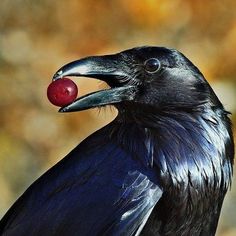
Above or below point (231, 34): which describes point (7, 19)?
above

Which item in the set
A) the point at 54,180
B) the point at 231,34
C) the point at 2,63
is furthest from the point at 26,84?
the point at 54,180

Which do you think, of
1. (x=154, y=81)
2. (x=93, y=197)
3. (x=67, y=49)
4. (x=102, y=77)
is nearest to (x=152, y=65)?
(x=154, y=81)

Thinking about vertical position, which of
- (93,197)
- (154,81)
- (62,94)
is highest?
(62,94)

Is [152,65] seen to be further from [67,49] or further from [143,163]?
[67,49]

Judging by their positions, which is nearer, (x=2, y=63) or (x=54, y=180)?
(x=54, y=180)

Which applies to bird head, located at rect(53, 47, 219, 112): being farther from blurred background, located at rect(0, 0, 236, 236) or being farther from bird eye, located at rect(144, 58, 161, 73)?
blurred background, located at rect(0, 0, 236, 236)

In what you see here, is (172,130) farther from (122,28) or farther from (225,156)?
(122,28)

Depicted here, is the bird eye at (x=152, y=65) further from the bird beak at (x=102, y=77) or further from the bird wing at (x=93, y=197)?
the bird wing at (x=93, y=197)
